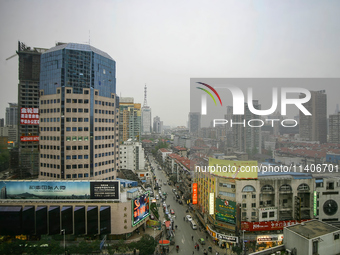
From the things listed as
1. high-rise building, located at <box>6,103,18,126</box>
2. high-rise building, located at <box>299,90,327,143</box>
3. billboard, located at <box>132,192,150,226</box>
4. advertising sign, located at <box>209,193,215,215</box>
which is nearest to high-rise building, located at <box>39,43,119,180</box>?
billboard, located at <box>132,192,150,226</box>

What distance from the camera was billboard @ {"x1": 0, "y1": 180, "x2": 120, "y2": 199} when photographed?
18734 millimetres

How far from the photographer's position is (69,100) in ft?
77.9

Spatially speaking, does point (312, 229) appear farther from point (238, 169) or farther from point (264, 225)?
point (264, 225)

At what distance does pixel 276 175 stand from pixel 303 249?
15000 millimetres

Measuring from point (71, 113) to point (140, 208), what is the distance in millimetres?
12555

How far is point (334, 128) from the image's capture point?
3250 centimetres

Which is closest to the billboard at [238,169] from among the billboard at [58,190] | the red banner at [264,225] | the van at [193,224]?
the red banner at [264,225]

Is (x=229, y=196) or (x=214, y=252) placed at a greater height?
(x=229, y=196)

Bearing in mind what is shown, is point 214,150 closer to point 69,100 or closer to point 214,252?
point 214,252

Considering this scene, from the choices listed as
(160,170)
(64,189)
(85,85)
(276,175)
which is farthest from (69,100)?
(160,170)

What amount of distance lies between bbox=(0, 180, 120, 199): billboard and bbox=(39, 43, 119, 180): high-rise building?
16.1 feet

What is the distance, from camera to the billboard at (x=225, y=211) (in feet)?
62.9

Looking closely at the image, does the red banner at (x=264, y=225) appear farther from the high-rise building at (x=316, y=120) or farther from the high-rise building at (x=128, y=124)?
the high-rise building at (x=128, y=124)

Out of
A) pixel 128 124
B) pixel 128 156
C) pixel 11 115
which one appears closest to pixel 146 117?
pixel 128 124
